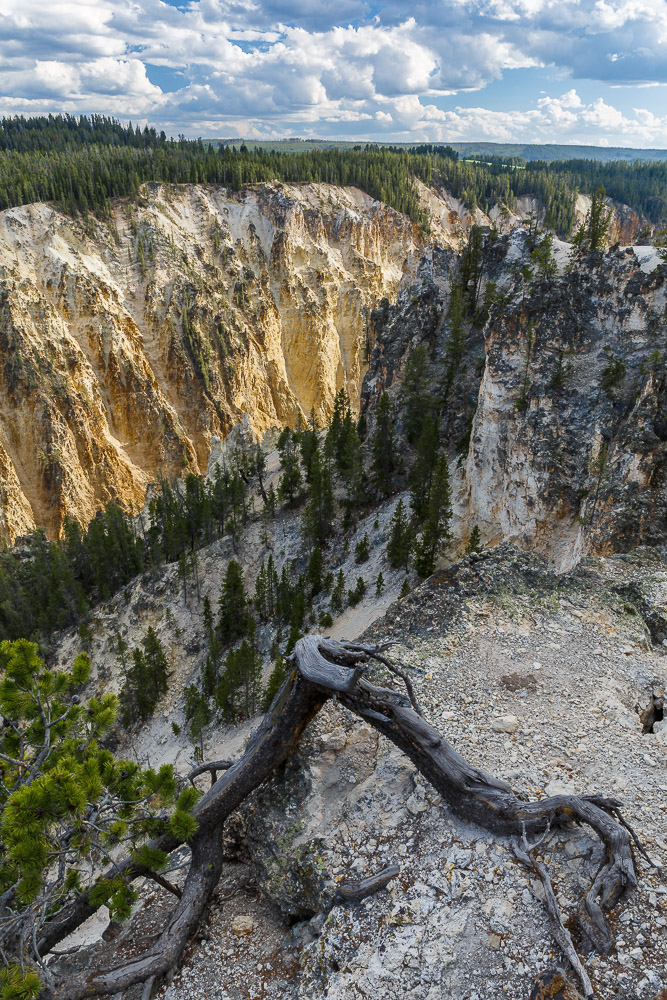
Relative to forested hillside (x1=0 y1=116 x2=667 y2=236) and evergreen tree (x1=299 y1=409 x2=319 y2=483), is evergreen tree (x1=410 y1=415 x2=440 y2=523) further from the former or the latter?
forested hillside (x1=0 y1=116 x2=667 y2=236)

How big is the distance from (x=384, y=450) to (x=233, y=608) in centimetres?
1741

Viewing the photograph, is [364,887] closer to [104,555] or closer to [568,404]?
[568,404]

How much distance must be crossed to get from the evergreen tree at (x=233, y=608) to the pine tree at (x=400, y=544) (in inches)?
455


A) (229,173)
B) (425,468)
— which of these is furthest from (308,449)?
(229,173)

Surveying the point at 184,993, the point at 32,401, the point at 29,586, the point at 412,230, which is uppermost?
the point at 412,230

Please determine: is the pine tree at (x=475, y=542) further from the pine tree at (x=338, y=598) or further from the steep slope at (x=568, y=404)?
the pine tree at (x=338, y=598)

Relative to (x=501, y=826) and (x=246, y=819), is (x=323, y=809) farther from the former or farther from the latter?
(x=501, y=826)

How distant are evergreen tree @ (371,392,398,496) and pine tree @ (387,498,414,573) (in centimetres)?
758

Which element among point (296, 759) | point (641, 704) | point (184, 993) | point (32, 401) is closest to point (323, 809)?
point (296, 759)

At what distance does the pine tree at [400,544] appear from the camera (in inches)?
1350

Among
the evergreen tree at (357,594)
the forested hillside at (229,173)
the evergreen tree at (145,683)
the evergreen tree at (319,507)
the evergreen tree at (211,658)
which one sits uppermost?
the forested hillside at (229,173)

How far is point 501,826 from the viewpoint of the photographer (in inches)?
298

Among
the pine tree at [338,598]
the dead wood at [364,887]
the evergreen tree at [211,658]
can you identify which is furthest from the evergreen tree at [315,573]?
the dead wood at [364,887]

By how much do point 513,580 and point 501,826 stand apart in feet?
23.6
